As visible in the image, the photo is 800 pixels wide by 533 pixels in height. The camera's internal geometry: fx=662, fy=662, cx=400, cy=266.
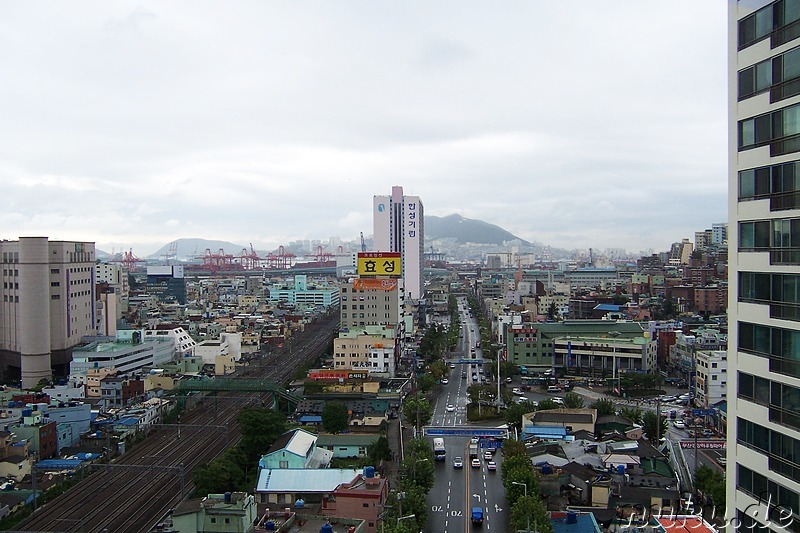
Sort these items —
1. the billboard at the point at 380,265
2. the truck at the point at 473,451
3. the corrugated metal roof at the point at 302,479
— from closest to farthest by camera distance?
the corrugated metal roof at the point at 302,479 → the truck at the point at 473,451 → the billboard at the point at 380,265

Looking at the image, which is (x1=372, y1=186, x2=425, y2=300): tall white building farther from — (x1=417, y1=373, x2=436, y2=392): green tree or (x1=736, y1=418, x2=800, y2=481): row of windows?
(x1=736, y1=418, x2=800, y2=481): row of windows

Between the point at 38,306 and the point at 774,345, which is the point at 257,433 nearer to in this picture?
the point at 774,345

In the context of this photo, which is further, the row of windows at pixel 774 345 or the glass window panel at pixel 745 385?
the glass window panel at pixel 745 385

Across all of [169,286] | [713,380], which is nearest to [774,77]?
[713,380]

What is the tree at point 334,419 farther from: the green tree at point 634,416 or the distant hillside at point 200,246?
the distant hillside at point 200,246

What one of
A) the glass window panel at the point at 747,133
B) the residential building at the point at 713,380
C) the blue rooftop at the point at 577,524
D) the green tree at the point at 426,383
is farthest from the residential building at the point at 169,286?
the glass window panel at the point at 747,133

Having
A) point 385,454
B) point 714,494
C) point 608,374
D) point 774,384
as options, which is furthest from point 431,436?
point 774,384

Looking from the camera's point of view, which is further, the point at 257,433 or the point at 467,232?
the point at 467,232
